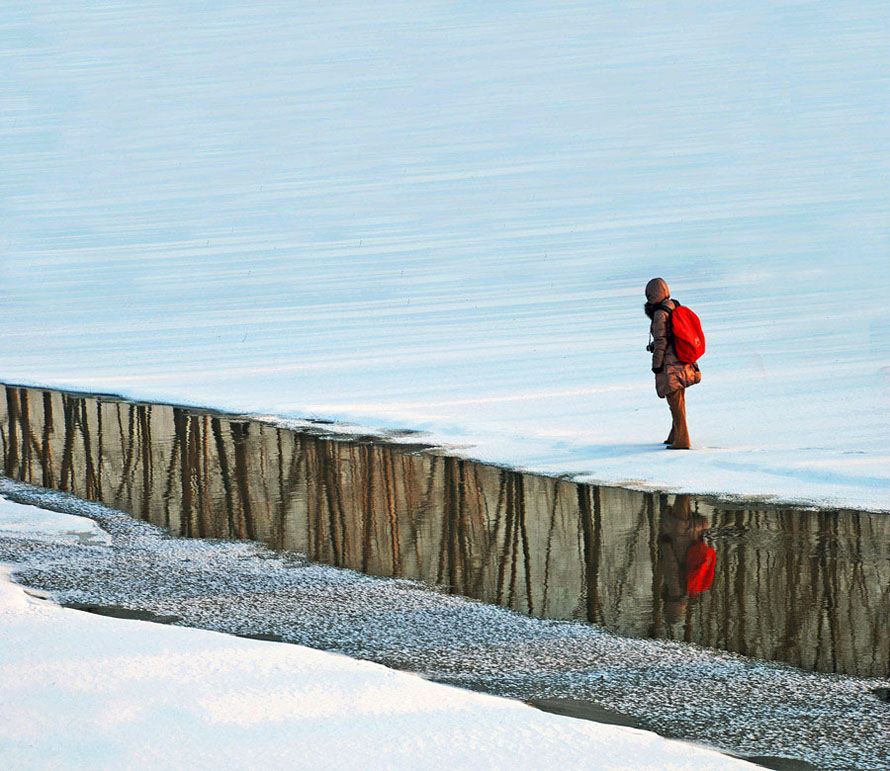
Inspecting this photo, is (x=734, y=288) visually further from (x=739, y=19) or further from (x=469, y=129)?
(x=739, y=19)

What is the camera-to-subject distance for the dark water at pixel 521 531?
5.80 meters

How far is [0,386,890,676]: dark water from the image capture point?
580cm

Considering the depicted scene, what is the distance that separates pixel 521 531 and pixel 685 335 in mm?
3017

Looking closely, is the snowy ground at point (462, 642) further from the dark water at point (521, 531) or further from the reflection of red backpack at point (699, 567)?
the reflection of red backpack at point (699, 567)

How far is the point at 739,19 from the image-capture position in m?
43.2

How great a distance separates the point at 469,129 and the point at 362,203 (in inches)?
267

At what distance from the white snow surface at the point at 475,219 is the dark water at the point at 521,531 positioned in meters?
0.79

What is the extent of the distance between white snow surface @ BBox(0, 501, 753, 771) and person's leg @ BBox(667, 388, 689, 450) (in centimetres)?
522

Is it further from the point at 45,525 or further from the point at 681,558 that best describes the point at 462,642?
the point at 45,525

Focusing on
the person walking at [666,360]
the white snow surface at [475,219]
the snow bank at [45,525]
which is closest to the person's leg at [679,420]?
the person walking at [666,360]

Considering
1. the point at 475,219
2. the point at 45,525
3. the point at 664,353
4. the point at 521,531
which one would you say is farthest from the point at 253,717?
the point at 475,219

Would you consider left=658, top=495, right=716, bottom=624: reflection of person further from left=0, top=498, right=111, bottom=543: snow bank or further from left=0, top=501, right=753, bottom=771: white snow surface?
left=0, top=498, right=111, bottom=543: snow bank

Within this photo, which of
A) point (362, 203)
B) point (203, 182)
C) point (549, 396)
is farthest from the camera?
point (203, 182)

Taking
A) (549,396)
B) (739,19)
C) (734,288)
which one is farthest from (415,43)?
(549,396)
